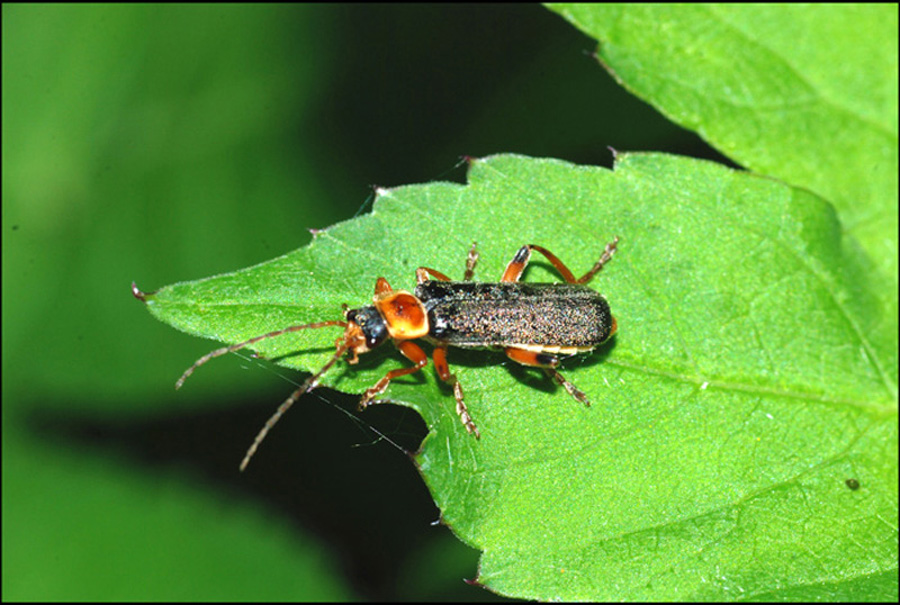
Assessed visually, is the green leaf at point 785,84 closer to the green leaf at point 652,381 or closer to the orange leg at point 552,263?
the green leaf at point 652,381

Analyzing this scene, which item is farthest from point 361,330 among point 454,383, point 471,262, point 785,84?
point 785,84

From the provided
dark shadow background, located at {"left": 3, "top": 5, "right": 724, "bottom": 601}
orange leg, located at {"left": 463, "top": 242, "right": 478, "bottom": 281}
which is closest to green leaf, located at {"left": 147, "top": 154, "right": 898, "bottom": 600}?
orange leg, located at {"left": 463, "top": 242, "right": 478, "bottom": 281}

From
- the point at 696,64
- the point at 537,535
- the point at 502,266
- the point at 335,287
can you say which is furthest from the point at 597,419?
the point at 696,64

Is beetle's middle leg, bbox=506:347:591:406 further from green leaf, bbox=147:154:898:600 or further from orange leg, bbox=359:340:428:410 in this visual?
orange leg, bbox=359:340:428:410

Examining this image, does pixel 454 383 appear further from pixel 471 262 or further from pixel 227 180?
pixel 227 180

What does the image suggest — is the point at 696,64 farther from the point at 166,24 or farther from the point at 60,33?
the point at 60,33

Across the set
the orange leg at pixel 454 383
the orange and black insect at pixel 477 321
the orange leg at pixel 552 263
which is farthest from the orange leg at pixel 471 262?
the orange leg at pixel 454 383

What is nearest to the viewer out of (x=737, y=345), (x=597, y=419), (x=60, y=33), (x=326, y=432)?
(x=597, y=419)
